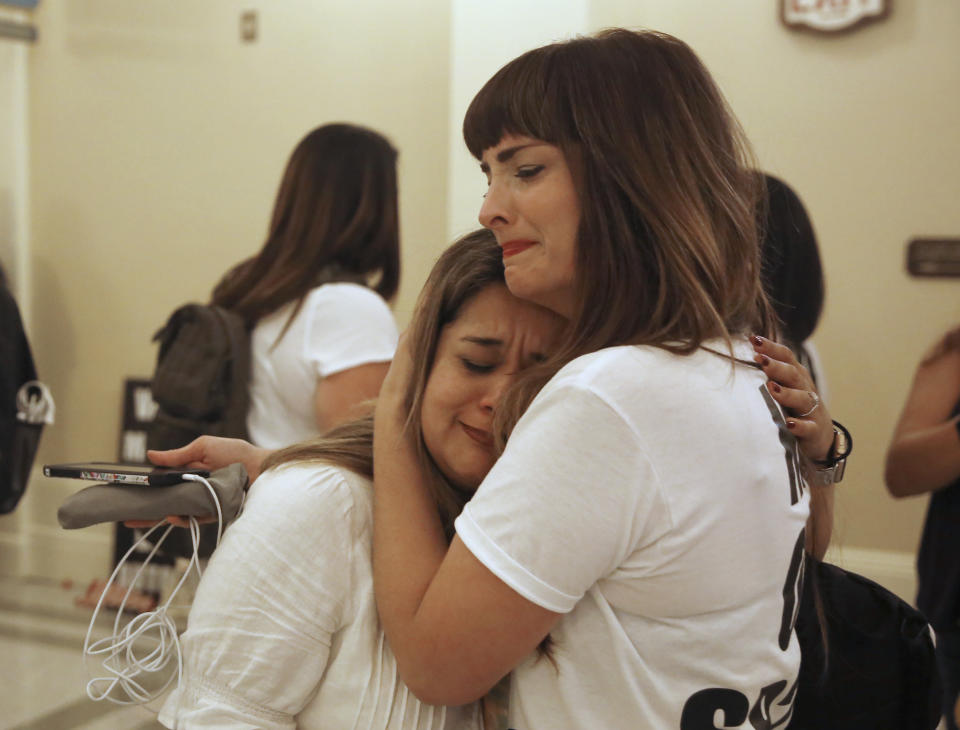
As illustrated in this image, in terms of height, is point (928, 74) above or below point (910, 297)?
above

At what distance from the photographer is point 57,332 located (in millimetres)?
4629

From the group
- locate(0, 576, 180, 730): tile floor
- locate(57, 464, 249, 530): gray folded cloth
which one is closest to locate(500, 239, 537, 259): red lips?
locate(57, 464, 249, 530): gray folded cloth

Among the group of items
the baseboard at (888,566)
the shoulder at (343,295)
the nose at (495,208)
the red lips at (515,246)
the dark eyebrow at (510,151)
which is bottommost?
the baseboard at (888,566)

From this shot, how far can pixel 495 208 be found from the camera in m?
1.19

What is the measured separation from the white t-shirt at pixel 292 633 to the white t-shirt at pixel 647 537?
18 centimetres

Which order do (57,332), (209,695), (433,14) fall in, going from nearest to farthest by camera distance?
1. (209,695)
2. (433,14)
3. (57,332)

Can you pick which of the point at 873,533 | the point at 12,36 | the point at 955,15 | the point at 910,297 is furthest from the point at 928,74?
the point at 12,36

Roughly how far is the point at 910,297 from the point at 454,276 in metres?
2.40

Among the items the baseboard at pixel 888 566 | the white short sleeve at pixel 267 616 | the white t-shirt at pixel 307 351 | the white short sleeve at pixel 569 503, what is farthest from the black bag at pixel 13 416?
the baseboard at pixel 888 566

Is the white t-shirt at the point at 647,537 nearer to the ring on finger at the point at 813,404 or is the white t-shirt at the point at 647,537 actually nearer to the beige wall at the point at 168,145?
the ring on finger at the point at 813,404

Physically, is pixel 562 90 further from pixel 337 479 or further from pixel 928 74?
pixel 928 74

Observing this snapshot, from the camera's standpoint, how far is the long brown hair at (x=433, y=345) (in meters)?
1.27

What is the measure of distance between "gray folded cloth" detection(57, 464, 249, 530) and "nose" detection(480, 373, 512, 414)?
34cm

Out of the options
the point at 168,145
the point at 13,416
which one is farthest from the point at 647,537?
the point at 168,145
